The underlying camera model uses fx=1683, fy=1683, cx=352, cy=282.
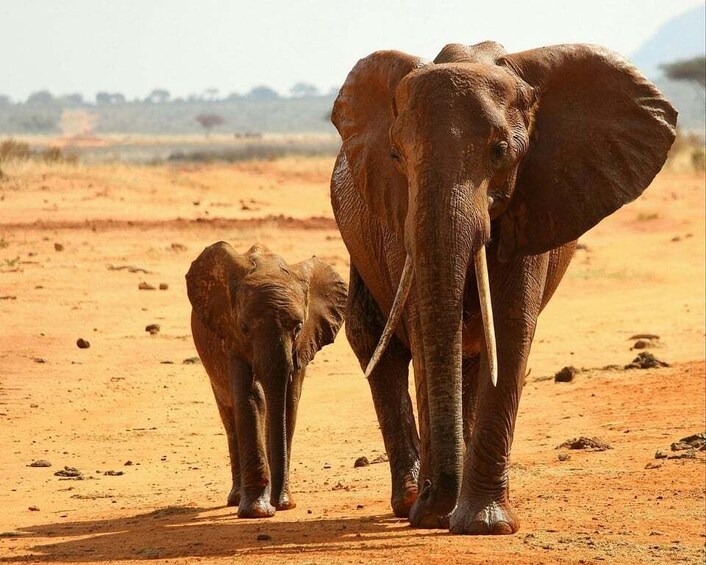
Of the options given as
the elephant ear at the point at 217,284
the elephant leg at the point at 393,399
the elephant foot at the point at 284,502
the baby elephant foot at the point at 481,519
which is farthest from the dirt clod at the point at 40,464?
the baby elephant foot at the point at 481,519

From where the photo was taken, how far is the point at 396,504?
757 centimetres

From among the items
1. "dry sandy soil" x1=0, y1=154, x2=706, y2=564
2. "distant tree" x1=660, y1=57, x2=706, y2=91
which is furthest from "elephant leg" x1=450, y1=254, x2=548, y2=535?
"distant tree" x1=660, y1=57, x2=706, y2=91

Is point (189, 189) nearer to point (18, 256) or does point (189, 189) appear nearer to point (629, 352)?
point (18, 256)

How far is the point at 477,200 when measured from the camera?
20.5 ft

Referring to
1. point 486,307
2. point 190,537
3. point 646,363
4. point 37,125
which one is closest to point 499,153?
point 486,307

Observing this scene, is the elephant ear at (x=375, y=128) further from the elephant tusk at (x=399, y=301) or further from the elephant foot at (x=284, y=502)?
the elephant foot at (x=284, y=502)

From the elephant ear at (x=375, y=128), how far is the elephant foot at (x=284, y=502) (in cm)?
165

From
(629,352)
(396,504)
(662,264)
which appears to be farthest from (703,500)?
(662,264)

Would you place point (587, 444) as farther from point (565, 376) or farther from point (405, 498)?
point (565, 376)

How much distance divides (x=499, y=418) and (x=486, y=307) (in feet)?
2.40

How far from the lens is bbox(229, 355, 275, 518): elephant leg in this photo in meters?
7.96

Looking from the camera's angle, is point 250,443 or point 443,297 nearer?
point 443,297

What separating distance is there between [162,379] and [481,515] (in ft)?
22.0

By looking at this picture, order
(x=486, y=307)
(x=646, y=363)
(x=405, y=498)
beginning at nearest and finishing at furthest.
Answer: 1. (x=486, y=307)
2. (x=405, y=498)
3. (x=646, y=363)
